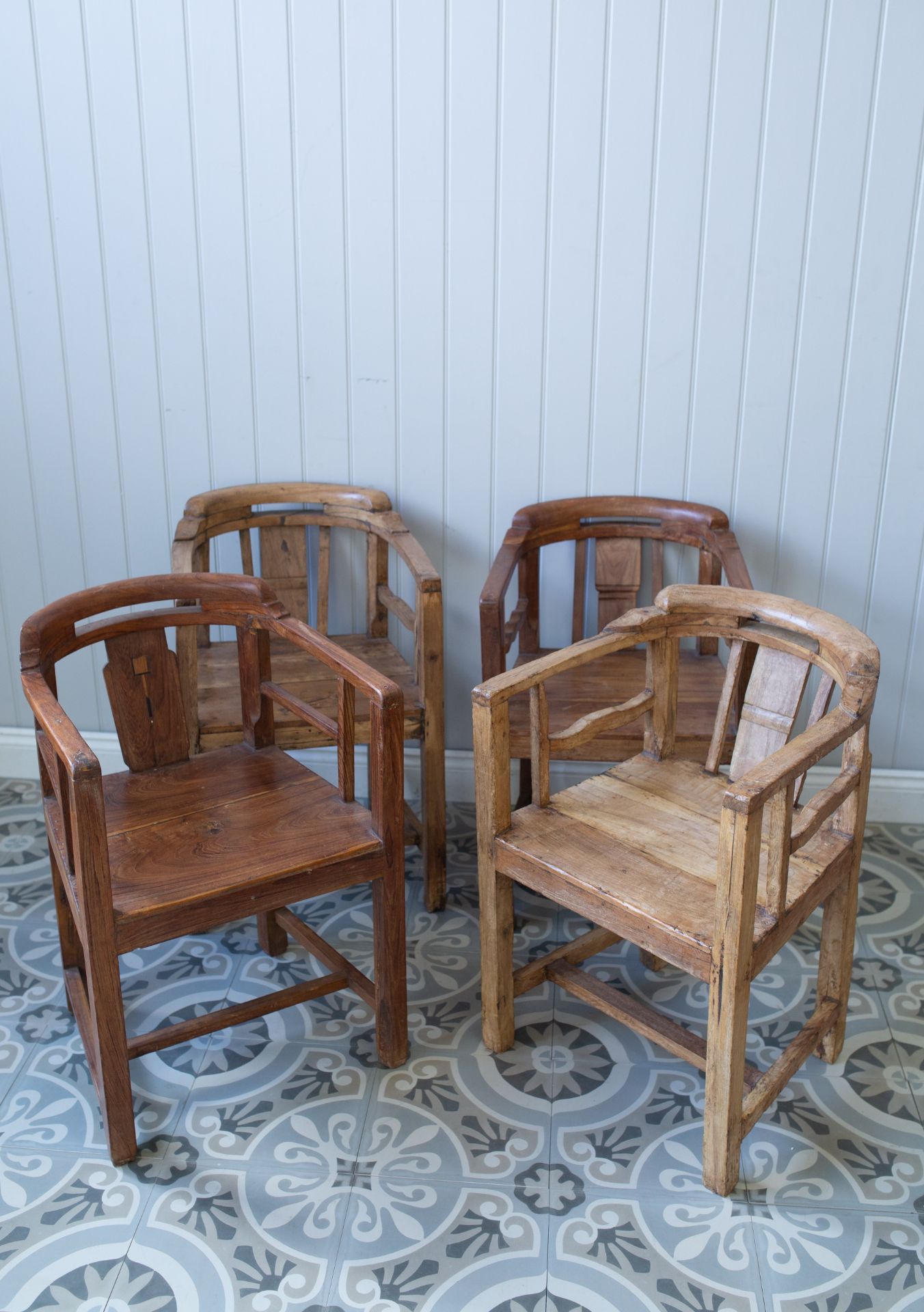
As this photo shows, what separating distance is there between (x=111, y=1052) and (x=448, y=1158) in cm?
55

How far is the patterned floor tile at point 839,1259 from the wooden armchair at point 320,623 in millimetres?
1006

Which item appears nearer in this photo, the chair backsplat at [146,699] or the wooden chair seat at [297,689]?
the chair backsplat at [146,699]

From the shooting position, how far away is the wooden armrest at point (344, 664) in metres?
1.79

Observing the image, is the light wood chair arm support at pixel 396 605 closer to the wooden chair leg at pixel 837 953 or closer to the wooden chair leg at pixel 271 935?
the wooden chair leg at pixel 271 935

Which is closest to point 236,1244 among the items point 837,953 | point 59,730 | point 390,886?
point 390,886

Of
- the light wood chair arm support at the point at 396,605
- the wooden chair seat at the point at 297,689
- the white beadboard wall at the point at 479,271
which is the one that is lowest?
the wooden chair seat at the point at 297,689

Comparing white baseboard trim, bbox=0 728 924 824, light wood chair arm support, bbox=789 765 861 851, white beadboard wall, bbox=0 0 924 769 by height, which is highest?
white beadboard wall, bbox=0 0 924 769

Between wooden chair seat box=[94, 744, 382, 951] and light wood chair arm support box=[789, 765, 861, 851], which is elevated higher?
light wood chair arm support box=[789, 765, 861, 851]

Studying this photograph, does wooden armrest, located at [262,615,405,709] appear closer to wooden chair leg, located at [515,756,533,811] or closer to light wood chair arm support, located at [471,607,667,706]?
light wood chair arm support, located at [471,607,667,706]

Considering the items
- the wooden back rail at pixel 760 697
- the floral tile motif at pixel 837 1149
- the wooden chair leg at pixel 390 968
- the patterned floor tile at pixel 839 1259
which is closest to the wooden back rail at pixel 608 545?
the wooden back rail at pixel 760 697

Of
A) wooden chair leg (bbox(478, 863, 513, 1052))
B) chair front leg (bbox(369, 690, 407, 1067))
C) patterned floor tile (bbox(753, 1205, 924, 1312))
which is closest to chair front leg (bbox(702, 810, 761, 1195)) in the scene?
patterned floor tile (bbox(753, 1205, 924, 1312))

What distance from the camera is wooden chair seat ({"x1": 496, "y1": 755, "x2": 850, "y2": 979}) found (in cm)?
168

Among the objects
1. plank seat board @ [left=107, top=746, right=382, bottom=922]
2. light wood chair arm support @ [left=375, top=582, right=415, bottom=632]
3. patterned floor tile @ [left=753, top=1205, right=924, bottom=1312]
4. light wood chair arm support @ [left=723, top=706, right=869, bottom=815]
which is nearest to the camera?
light wood chair arm support @ [left=723, top=706, right=869, bottom=815]

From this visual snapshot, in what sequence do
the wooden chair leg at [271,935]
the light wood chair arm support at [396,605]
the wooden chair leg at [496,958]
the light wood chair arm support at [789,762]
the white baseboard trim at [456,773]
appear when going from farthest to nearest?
the white baseboard trim at [456,773] < the light wood chair arm support at [396,605] < the wooden chair leg at [271,935] < the wooden chair leg at [496,958] < the light wood chair arm support at [789,762]
